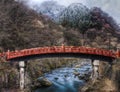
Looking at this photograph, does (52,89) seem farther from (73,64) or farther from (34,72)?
(73,64)

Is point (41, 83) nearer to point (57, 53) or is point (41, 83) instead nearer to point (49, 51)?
point (57, 53)

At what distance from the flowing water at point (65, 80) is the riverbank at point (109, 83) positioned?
8.57 meters

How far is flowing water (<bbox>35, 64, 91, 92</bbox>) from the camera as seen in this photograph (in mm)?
76600

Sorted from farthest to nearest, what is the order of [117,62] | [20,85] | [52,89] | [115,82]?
[52,89]
[20,85]
[117,62]
[115,82]

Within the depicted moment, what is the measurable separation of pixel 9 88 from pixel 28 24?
42790 millimetres

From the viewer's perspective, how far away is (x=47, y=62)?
3974 inches

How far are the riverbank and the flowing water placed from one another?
337 inches

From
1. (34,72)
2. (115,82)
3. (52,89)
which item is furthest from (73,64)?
(115,82)

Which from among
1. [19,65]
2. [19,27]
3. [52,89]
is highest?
[19,27]

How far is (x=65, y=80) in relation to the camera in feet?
293

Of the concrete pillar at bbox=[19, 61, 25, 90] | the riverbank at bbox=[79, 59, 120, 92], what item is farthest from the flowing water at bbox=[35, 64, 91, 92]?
the riverbank at bbox=[79, 59, 120, 92]

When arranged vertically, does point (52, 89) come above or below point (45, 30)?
below

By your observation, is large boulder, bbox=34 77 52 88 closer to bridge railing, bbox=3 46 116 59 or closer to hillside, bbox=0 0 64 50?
bridge railing, bbox=3 46 116 59

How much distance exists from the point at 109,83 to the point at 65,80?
27.2 meters
